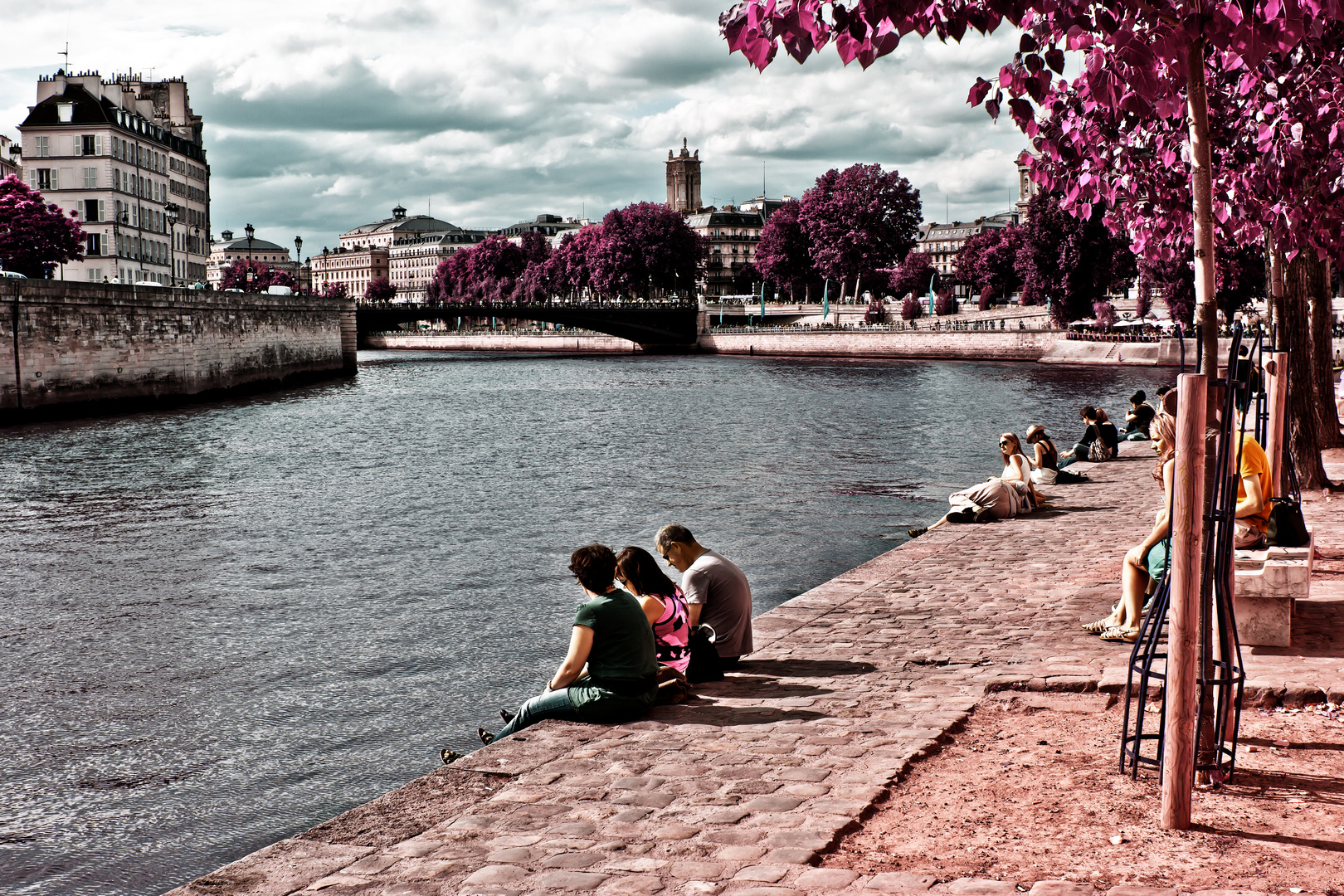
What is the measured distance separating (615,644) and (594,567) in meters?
0.54

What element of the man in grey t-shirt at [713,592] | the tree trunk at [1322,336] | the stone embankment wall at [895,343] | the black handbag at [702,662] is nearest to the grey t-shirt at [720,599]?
the man in grey t-shirt at [713,592]

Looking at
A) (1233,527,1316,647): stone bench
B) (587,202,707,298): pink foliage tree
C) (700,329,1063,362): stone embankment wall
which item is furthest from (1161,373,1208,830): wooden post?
(587,202,707,298): pink foliage tree

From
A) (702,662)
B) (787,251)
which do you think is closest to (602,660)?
(702,662)

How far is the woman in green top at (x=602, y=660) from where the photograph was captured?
8016 mm

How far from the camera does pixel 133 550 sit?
1909 cm

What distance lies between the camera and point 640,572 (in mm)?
8727

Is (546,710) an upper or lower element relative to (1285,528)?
lower

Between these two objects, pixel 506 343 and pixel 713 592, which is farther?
pixel 506 343

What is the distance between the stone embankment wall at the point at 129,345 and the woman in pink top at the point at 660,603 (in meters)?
37.3

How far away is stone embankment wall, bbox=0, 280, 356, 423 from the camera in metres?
42.1

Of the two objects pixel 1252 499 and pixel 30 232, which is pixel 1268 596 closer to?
pixel 1252 499

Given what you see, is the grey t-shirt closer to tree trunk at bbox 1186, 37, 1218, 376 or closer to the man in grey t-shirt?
the man in grey t-shirt

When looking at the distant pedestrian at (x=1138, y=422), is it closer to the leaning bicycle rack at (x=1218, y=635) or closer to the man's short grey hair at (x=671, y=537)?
the man's short grey hair at (x=671, y=537)

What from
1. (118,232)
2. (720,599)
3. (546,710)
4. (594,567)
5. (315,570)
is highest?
(118,232)
